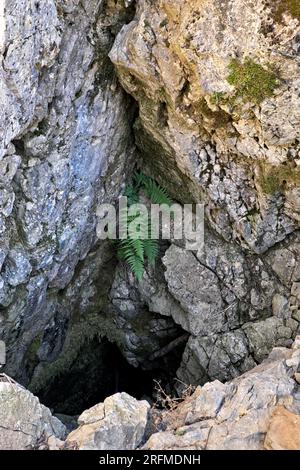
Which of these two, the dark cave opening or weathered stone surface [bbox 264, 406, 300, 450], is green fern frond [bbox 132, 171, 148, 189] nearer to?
the dark cave opening

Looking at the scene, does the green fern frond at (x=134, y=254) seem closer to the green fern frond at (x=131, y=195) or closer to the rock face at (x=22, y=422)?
the green fern frond at (x=131, y=195)

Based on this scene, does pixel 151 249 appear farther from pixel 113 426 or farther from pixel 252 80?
pixel 113 426

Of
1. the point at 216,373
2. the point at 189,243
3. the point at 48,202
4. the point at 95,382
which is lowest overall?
the point at 95,382

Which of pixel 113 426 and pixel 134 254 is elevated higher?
pixel 134 254

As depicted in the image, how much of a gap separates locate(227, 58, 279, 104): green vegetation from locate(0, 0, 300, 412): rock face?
0.01 m

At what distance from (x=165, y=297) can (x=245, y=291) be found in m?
1.09

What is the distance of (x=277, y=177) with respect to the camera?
4.68 m

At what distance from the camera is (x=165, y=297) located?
618 cm

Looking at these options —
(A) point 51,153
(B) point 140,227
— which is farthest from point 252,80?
(B) point 140,227

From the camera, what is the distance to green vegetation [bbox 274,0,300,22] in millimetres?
→ 3844

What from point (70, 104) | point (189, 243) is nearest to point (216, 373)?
point (189, 243)

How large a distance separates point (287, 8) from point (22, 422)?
3.64 meters
